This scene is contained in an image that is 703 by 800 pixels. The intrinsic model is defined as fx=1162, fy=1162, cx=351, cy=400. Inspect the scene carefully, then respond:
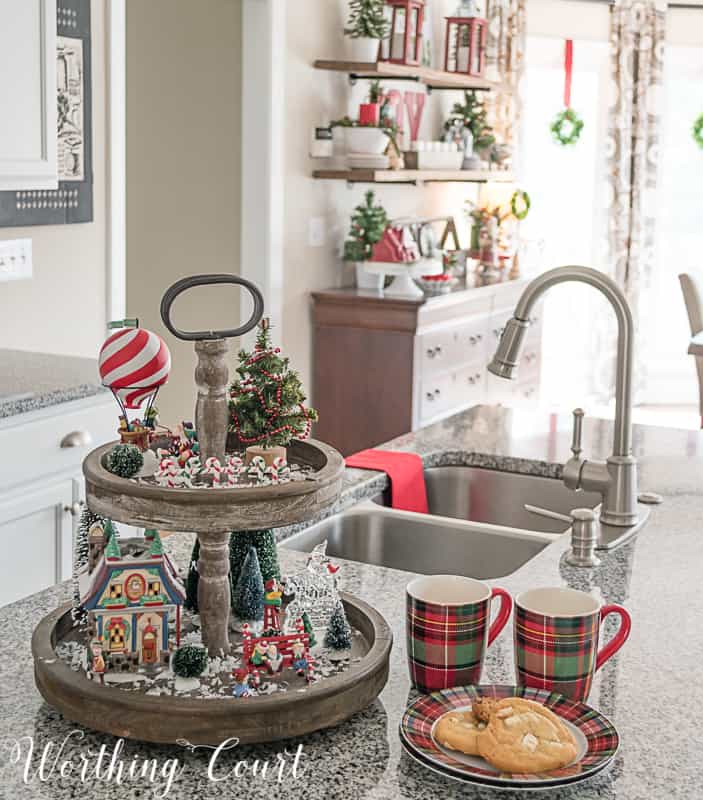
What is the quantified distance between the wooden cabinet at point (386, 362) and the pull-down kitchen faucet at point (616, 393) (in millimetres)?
2913

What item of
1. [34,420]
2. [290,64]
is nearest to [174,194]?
[290,64]

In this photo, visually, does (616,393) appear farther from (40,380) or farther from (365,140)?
(365,140)

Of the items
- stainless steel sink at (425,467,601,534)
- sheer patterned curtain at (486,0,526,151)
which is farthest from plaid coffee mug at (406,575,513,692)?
sheer patterned curtain at (486,0,526,151)

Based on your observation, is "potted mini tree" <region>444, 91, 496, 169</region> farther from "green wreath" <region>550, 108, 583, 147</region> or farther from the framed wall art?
the framed wall art

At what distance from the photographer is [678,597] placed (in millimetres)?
1591

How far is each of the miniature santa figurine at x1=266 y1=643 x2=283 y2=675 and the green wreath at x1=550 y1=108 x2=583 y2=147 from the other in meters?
6.58

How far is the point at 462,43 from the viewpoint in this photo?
5.99 meters

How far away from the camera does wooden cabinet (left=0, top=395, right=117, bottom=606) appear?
2605 mm

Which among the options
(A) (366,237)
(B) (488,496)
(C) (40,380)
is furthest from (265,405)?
(A) (366,237)

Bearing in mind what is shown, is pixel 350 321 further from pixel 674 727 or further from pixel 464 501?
pixel 674 727

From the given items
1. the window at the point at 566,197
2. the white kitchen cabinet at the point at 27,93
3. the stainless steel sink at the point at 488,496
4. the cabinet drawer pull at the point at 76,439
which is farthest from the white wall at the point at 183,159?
the window at the point at 566,197

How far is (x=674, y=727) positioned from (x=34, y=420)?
1819 mm

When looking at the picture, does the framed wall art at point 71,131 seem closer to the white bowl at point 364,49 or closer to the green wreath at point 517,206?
the white bowl at point 364,49

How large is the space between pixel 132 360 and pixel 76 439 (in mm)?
1648
